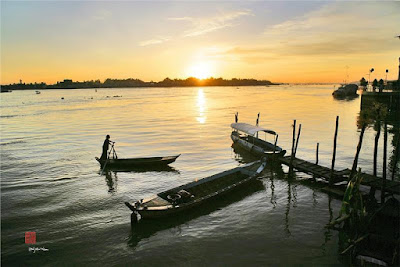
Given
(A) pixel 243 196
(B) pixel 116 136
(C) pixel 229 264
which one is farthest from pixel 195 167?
(B) pixel 116 136

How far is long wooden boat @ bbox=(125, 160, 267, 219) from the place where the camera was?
14.0 metres

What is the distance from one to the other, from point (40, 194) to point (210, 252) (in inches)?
507

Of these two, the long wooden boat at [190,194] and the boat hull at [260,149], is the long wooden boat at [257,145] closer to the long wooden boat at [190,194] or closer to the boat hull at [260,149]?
the boat hull at [260,149]

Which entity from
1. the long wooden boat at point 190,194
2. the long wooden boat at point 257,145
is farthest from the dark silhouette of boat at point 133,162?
the long wooden boat at point 257,145

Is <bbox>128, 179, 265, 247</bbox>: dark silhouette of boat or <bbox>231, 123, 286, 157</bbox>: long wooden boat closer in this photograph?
<bbox>128, 179, 265, 247</bbox>: dark silhouette of boat

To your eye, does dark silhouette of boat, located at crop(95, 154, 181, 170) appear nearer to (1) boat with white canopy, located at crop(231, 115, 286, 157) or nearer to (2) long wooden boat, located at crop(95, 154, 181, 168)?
(2) long wooden boat, located at crop(95, 154, 181, 168)

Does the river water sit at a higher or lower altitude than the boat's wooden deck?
lower

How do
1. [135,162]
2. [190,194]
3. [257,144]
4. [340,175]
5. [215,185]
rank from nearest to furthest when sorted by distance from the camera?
[190,194]
[340,175]
[215,185]
[135,162]
[257,144]

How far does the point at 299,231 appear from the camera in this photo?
43.6 feet

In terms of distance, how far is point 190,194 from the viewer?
51.5 ft

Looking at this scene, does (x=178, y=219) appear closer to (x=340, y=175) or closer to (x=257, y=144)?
(x=340, y=175)

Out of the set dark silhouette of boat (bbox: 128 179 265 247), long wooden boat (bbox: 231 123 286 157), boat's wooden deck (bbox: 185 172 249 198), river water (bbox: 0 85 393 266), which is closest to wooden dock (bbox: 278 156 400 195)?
river water (bbox: 0 85 393 266)

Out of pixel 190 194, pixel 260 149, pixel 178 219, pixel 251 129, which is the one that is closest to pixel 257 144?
pixel 251 129

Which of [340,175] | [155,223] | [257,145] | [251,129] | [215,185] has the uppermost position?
[251,129]
